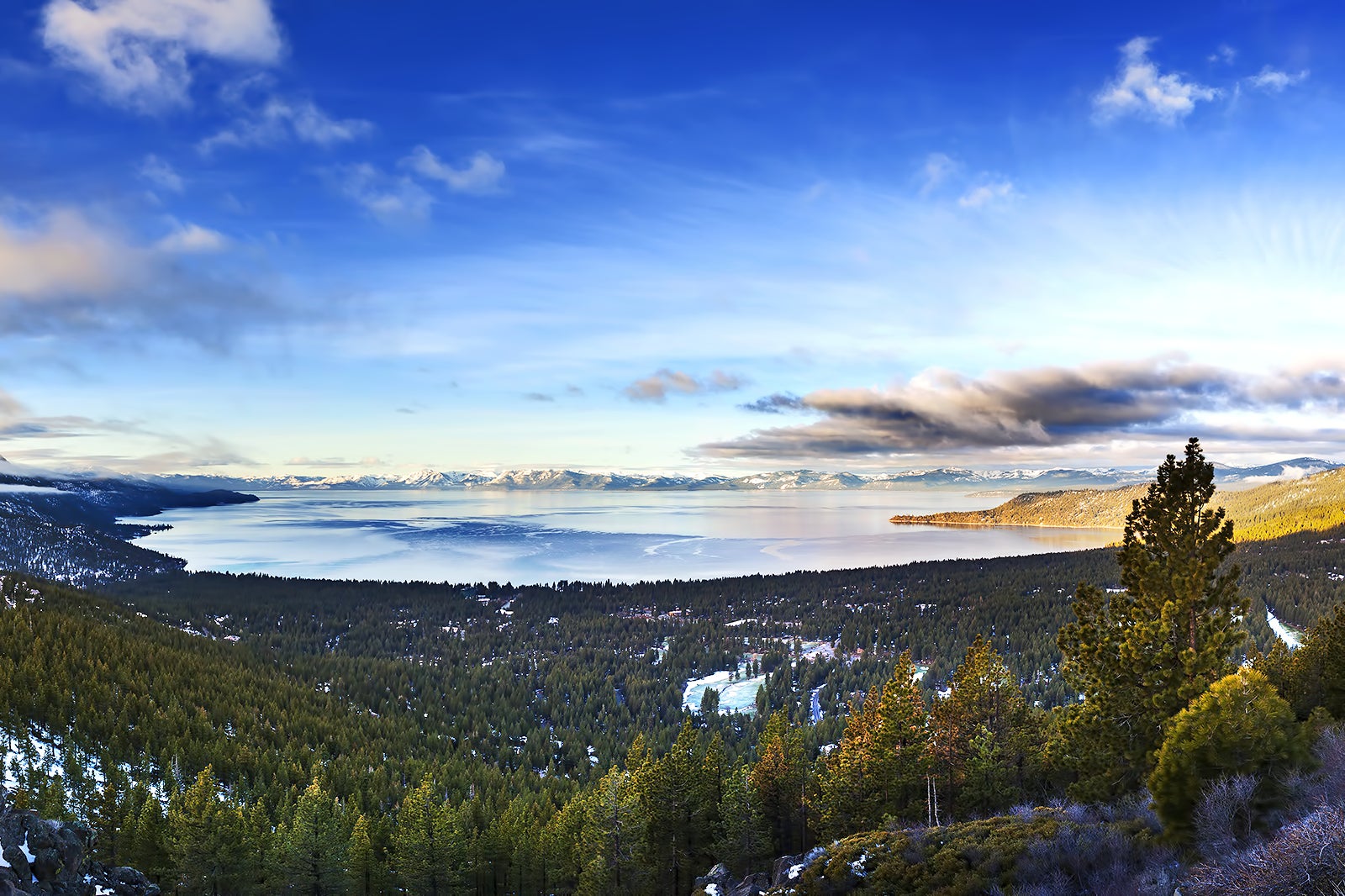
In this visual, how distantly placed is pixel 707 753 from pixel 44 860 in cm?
3929

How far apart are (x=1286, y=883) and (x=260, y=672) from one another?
13241cm

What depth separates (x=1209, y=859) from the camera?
15812 millimetres

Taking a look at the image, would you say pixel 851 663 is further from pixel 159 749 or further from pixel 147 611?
pixel 147 611

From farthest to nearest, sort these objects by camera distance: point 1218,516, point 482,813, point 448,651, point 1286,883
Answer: point 448,651 → point 482,813 → point 1218,516 → point 1286,883

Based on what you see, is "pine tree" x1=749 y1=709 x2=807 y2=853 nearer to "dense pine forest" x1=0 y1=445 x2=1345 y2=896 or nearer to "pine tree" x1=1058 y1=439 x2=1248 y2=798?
"dense pine forest" x1=0 y1=445 x2=1345 y2=896

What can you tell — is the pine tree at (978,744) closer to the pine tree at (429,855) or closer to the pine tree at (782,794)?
the pine tree at (782,794)

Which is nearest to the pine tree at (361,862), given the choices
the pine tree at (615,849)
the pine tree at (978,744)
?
the pine tree at (615,849)

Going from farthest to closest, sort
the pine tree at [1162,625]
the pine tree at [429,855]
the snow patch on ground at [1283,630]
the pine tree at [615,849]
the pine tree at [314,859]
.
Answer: the snow patch on ground at [1283,630] → the pine tree at [429,855] → the pine tree at [314,859] → the pine tree at [615,849] → the pine tree at [1162,625]

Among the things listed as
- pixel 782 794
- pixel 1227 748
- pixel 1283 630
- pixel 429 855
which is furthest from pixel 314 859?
pixel 1283 630

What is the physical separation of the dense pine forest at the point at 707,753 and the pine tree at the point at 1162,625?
0.36 feet

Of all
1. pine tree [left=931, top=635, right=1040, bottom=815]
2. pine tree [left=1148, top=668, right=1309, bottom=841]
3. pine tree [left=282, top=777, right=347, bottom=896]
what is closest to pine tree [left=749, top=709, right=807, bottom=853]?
pine tree [left=931, top=635, right=1040, bottom=815]

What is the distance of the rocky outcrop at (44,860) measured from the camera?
28109 mm

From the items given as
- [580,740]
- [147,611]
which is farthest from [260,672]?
[147,611]

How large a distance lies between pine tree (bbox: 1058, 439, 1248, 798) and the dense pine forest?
4.3 inches
